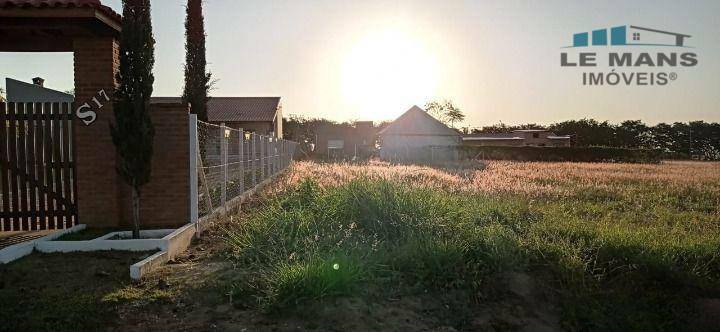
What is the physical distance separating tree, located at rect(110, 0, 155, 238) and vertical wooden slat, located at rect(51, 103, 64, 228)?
46.9 inches

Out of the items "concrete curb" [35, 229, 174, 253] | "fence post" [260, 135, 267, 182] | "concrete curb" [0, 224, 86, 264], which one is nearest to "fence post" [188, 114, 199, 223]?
"concrete curb" [35, 229, 174, 253]

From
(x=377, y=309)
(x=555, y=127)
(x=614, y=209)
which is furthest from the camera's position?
(x=555, y=127)

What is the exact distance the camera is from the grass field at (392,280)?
4.32 meters

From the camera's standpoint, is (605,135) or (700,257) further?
(605,135)

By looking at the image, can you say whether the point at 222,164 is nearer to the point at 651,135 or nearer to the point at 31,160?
the point at 31,160

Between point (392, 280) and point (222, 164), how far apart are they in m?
4.99

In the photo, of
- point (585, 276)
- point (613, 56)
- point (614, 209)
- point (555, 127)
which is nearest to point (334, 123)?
point (555, 127)

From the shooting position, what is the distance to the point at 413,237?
5898mm

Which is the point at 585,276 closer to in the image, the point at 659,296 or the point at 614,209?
the point at 659,296

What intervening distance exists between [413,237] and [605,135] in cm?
7166

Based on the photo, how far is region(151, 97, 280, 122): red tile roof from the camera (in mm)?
40188

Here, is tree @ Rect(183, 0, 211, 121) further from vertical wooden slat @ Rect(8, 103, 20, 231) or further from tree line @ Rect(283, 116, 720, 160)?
tree line @ Rect(283, 116, 720, 160)

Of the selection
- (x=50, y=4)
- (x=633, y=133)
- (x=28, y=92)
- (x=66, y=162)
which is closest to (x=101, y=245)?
(x=66, y=162)

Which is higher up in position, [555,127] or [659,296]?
[555,127]
